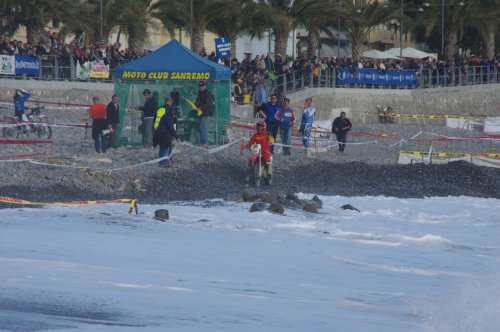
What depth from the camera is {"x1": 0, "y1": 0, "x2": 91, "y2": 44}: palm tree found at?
37.2 m

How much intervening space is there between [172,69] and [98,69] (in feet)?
34.9

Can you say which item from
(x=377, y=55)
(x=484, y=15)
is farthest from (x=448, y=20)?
(x=377, y=55)

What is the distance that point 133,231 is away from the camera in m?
14.9

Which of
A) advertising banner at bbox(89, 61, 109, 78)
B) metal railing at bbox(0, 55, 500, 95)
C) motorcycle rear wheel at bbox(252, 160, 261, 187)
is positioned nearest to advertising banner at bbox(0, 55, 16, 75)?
metal railing at bbox(0, 55, 500, 95)

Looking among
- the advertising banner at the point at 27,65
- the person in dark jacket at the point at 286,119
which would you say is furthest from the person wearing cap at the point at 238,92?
the person in dark jacket at the point at 286,119

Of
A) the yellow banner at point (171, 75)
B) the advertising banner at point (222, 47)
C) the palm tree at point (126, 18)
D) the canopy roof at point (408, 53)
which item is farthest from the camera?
the canopy roof at point (408, 53)

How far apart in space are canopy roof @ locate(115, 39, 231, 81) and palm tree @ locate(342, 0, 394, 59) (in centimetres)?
2344

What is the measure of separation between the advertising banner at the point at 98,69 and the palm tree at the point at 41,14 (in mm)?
3620

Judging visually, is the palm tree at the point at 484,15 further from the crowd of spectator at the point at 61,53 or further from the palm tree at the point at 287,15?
the crowd of spectator at the point at 61,53

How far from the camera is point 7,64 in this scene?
33281mm

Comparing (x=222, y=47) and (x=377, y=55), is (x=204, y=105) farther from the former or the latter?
(x=377, y=55)

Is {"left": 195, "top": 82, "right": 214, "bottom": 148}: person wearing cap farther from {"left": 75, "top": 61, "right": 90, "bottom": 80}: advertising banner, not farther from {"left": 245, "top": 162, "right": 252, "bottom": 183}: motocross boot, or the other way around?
{"left": 75, "top": 61, "right": 90, "bottom": 80}: advertising banner

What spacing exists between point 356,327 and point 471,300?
2087 mm

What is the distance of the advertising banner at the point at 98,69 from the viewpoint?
116 feet
